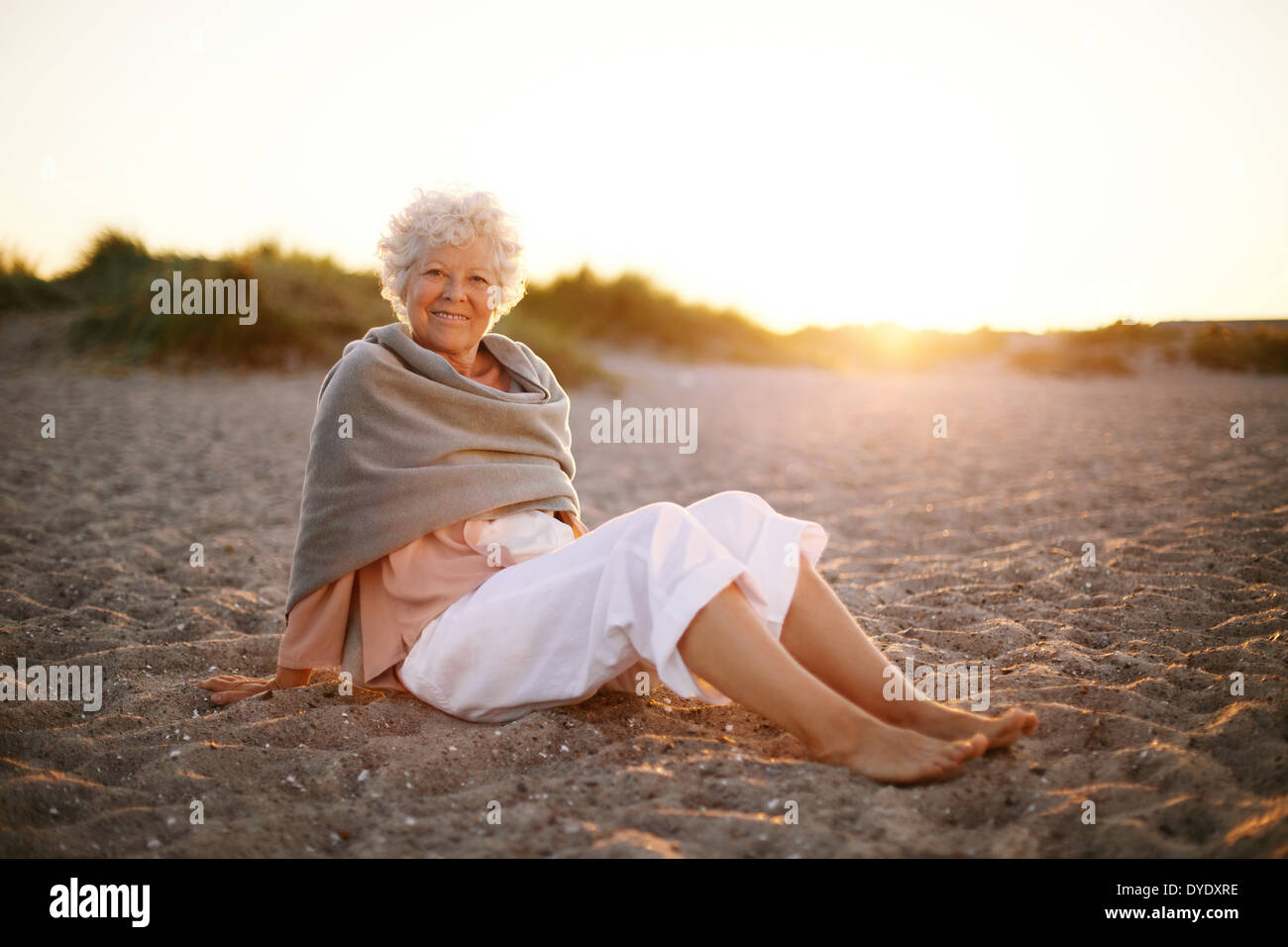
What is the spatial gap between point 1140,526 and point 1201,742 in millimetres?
2664

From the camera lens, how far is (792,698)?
1.91 metres

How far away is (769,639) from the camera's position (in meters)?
1.93

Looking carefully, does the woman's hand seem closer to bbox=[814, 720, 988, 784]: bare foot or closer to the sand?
the sand

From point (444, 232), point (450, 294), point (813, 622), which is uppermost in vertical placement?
point (444, 232)

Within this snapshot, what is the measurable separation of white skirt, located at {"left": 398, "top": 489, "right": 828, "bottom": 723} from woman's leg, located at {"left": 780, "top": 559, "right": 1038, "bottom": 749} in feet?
0.24

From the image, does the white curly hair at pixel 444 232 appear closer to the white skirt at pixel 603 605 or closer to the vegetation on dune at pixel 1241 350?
the white skirt at pixel 603 605

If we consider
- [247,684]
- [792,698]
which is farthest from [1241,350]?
[247,684]

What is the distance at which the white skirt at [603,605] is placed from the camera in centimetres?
197

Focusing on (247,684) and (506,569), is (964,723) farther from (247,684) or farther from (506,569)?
(247,684)

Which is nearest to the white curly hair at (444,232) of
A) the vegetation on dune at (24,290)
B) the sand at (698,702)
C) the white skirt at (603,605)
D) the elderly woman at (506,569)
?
the elderly woman at (506,569)

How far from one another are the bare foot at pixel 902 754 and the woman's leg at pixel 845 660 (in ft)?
0.37

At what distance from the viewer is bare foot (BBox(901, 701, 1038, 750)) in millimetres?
2029

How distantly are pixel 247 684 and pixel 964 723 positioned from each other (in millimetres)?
2064
